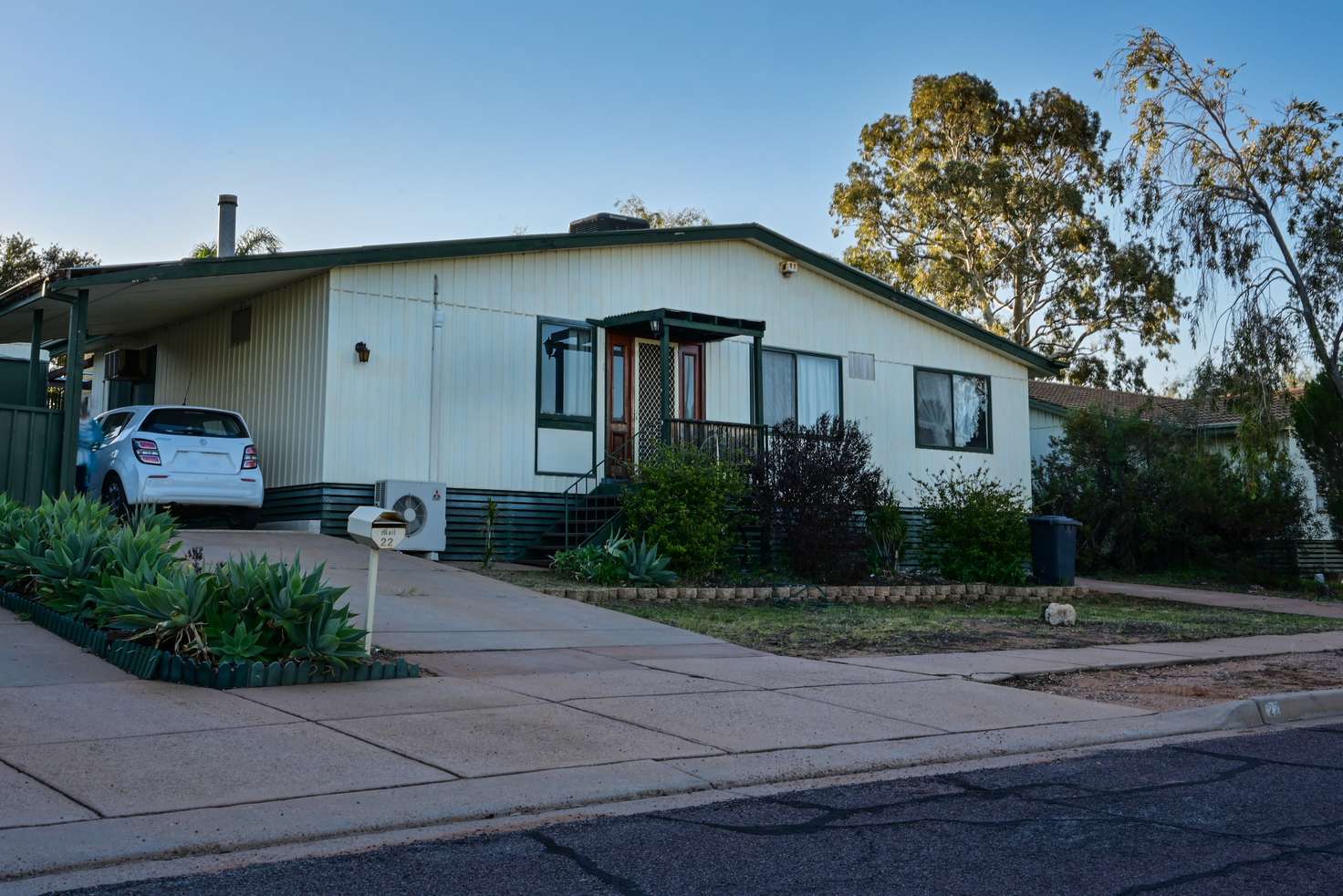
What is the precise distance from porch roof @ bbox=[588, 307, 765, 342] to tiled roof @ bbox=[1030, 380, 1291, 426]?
A: 9.05 metres

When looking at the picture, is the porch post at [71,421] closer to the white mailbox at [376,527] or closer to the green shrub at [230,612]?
the green shrub at [230,612]

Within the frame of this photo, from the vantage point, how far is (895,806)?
562 cm

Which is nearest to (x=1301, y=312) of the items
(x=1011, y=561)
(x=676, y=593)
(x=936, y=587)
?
(x=1011, y=561)

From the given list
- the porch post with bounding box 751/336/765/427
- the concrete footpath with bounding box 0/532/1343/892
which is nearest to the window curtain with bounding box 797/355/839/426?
the porch post with bounding box 751/336/765/427

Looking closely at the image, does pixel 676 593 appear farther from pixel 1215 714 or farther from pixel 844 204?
pixel 844 204

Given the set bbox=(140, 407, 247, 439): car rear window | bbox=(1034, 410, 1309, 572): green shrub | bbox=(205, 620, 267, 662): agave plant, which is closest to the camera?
bbox=(205, 620, 267, 662): agave plant

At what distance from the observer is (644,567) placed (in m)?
14.4

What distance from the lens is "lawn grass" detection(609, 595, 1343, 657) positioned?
1136 cm

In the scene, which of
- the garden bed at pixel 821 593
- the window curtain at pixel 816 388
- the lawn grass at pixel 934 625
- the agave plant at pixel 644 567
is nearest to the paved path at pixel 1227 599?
the lawn grass at pixel 934 625

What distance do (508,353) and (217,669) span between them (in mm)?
9946

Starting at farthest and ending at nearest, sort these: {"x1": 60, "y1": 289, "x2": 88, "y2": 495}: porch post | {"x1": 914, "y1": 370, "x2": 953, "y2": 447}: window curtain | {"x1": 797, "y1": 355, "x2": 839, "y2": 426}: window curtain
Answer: {"x1": 914, "y1": 370, "x2": 953, "y2": 447}: window curtain, {"x1": 797, "y1": 355, "x2": 839, "y2": 426}: window curtain, {"x1": 60, "y1": 289, "x2": 88, "y2": 495}: porch post

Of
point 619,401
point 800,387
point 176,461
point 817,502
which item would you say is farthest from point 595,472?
A: point 176,461

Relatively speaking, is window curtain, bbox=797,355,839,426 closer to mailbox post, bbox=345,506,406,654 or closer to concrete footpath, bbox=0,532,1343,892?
concrete footpath, bbox=0,532,1343,892

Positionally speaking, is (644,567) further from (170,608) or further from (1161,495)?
(1161,495)
